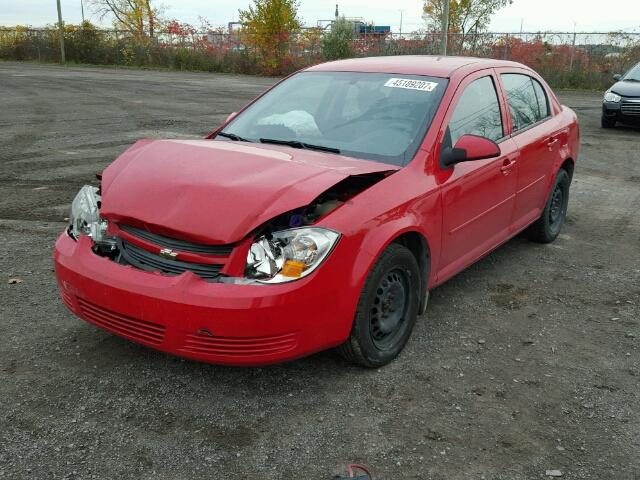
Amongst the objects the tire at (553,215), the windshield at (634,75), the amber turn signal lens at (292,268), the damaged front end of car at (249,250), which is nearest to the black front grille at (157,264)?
the damaged front end of car at (249,250)

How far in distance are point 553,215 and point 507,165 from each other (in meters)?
1.61

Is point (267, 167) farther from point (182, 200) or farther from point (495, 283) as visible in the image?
point (495, 283)

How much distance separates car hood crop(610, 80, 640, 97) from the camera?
1291cm

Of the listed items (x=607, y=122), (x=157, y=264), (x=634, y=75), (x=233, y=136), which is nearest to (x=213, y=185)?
(x=157, y=264)

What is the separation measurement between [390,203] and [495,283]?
1888 millimetres

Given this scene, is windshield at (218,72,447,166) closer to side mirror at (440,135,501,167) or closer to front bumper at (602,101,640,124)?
side mirror at (440,135,501,167)

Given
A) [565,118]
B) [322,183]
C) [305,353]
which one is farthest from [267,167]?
[565,118]

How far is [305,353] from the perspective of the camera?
3074 millimetres

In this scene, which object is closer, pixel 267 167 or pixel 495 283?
pixel 267 167

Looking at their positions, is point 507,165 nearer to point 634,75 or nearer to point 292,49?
point 634,75

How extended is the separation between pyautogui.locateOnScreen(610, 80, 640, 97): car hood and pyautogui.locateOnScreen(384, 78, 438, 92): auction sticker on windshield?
10511mm

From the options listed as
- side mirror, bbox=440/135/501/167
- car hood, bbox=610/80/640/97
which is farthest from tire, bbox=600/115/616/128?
side mirror, bbox=440/135/501/167

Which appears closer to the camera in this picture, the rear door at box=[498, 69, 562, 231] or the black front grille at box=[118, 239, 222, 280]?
the black front grille at box=[118, 239, 222, 280]

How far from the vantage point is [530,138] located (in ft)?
16.4
